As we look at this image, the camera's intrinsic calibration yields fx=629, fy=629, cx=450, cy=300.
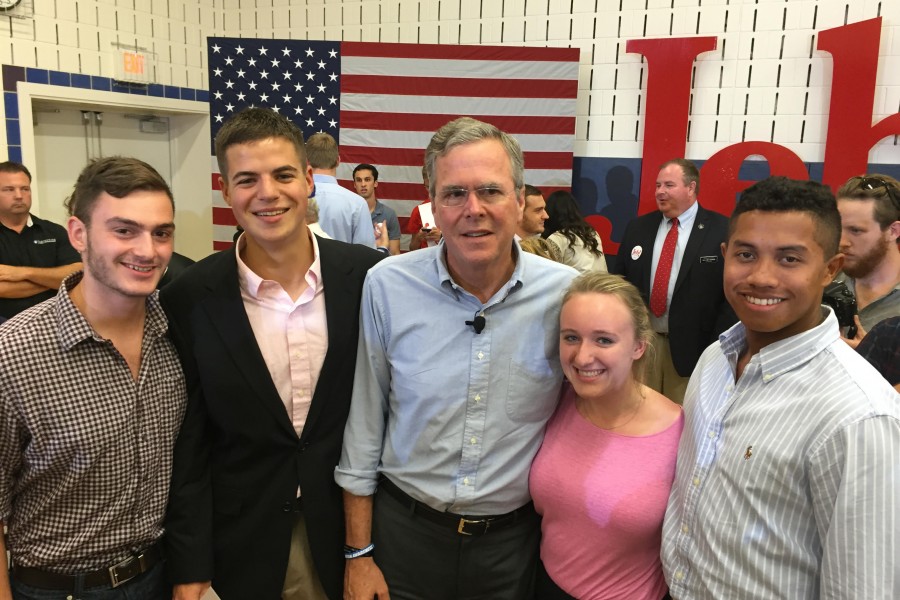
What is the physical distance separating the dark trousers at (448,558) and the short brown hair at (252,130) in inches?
44.0

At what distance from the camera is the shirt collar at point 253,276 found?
6.14ft

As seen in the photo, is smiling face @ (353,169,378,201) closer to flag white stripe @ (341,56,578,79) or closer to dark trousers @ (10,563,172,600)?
flag white stripe @ (341,56,578,79)

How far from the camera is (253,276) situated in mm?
1870

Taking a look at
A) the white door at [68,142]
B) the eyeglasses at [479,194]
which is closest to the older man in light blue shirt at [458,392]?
the eyeglasses at [479,194]

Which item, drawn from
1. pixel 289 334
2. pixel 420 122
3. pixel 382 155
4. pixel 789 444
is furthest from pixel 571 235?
pixel 789 444

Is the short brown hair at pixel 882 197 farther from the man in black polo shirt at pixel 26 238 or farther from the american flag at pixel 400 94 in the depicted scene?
the man in black polo shirt at pixel 26 238

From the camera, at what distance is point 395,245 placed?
5945 mm

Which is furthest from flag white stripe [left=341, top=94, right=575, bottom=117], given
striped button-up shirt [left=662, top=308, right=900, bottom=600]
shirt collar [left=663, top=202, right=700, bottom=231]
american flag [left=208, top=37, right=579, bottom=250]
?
striped button-up shirt [left=662, top=308, right=900, bottom=600]

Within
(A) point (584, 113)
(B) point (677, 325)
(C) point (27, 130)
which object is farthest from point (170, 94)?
(B) point (677, 325)

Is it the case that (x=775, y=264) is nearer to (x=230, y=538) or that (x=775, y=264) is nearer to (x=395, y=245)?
(x=230, y=538)

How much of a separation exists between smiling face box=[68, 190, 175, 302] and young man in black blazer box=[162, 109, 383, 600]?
0.23 m

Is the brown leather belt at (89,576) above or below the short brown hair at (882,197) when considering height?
below

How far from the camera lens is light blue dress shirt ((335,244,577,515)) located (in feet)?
5.76

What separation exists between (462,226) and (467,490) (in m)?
0.74
